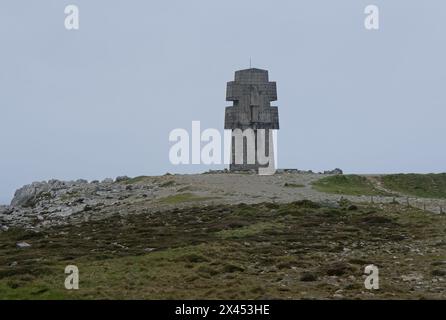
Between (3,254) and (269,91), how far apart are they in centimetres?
4326

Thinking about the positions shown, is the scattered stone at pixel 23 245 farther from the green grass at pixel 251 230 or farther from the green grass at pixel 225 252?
the green grass at pixel 251 230

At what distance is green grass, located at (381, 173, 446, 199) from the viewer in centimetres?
5706

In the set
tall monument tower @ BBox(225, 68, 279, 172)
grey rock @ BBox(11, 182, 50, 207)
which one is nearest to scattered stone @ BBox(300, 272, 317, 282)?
tall monument tower @ BBox(225, 68, 279, 172)

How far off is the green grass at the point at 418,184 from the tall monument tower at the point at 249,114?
13335mm

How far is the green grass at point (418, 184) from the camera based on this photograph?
187 feet

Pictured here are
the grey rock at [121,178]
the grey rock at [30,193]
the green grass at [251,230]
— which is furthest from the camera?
the grey rock at [30,193]

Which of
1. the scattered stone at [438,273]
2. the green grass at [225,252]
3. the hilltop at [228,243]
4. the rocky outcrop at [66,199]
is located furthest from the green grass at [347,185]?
the scattered stone at [438,273]

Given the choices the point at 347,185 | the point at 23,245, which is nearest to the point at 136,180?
the point at 347,185

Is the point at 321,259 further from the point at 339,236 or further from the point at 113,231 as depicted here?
the point at 113,231

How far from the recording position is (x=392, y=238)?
3000cm

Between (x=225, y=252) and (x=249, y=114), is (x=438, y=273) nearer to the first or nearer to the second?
(x=225, y=252)

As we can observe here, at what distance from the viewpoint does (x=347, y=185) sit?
56.4 metres
